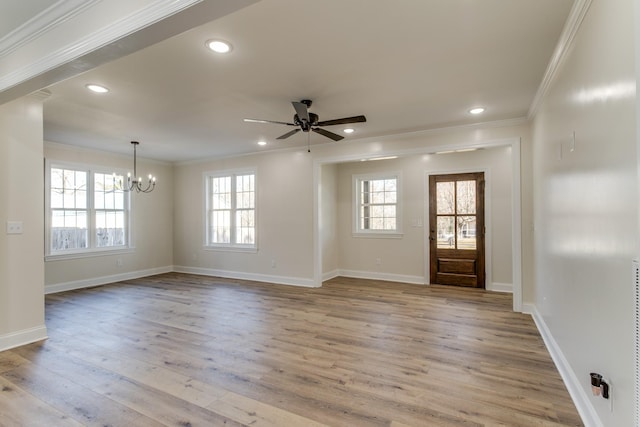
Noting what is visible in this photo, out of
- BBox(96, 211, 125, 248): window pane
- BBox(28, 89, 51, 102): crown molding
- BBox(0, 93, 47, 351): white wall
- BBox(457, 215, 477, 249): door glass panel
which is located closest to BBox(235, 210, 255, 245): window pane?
BBox(96, 211, 125, 248): window pane

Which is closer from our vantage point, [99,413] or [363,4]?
[363,4]

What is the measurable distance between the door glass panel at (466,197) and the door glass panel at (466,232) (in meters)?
0.12

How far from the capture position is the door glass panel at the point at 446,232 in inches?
234

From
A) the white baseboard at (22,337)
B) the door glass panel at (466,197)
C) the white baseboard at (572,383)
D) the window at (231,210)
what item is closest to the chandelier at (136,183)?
the window at (231,210)

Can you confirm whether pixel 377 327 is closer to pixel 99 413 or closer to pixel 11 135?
pixel 99 413

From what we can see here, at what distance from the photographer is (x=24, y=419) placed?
205cm

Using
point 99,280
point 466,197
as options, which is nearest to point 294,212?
point 466,197

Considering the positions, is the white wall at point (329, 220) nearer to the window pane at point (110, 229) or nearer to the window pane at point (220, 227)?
the window pane at point (220, 227)

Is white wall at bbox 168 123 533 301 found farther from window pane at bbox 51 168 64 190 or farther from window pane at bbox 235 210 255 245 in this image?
window pane at bbox 51 168 64 190

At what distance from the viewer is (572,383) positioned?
7.44 feet

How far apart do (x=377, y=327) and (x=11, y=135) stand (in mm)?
4322

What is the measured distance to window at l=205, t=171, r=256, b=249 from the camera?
21.8 feet

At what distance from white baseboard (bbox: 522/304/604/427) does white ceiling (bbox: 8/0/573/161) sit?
2.41 m

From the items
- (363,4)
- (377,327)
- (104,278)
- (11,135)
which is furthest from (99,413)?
(104,278)
